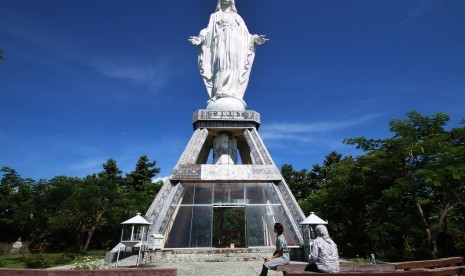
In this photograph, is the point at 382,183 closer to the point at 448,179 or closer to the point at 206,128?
the point at 448,179

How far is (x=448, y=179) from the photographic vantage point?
11781 millimetres

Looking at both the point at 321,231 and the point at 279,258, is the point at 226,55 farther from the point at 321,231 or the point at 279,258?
the point at 321,231

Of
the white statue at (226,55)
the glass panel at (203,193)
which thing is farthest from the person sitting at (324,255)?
the white statue at (226,55)

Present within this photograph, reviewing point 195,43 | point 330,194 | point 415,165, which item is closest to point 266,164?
point 330,194

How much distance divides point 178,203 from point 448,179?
36.0 feet

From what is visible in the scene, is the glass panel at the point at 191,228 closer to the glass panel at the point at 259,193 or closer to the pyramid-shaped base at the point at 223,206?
the pyramid-shaped base at the point at 223,206

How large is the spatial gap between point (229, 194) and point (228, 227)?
4.93 feet

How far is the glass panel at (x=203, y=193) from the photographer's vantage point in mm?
13914

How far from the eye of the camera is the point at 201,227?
1302 cm

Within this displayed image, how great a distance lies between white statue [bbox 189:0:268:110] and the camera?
59.2ft

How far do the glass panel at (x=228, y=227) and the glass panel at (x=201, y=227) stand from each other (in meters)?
0.30

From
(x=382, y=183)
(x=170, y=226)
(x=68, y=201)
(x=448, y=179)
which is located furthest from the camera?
(x=68, y=201)

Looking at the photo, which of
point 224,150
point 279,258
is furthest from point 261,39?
point 279,258

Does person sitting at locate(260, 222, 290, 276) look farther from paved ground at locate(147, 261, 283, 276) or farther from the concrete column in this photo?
the concrete column
